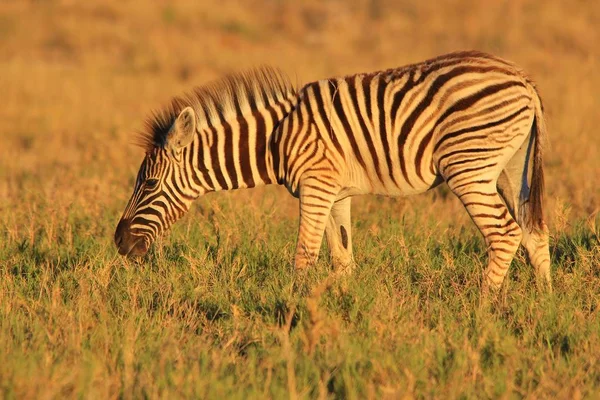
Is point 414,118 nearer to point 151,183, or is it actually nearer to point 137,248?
point 151,183

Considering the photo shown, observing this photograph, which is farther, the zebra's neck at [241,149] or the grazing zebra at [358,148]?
the zebra's neck at [241,149]

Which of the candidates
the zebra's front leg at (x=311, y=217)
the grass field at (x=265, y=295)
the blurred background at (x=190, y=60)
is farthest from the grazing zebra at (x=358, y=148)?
the blurred background at (x=190, y=60)

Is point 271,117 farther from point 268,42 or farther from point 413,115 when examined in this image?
point 268,42

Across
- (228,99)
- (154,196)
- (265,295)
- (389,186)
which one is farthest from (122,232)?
(389,186)

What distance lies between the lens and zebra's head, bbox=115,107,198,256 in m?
6.70

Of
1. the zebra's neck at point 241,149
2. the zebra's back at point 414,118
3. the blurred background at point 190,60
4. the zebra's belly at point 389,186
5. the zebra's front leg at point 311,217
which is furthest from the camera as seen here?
the blurred background at point 190,60

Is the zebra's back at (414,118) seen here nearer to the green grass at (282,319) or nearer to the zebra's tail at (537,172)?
the zebra's tail at (537,172)

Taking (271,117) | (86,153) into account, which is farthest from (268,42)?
(271,117)

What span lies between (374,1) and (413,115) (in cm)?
1806

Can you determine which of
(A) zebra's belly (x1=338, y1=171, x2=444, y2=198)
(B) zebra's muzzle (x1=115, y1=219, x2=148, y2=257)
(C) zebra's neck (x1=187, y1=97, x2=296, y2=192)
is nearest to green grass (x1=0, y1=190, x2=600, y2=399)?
(B) zebra's muzzle (x1=115, y1=219, x2=148, y2=257)

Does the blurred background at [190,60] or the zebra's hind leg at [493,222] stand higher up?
the blurred background at [190,60]

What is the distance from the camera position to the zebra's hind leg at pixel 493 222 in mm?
6082

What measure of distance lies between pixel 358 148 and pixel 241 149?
3.04ft

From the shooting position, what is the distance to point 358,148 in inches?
252
